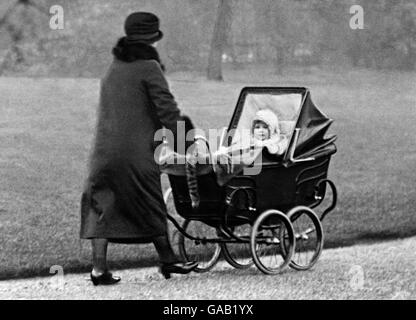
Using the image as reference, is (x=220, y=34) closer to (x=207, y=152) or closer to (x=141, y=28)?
(x=207, y=152)

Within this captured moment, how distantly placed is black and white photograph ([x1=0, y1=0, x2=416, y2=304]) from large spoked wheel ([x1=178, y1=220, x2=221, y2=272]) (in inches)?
0.9

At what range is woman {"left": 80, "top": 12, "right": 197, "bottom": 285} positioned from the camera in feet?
23.7

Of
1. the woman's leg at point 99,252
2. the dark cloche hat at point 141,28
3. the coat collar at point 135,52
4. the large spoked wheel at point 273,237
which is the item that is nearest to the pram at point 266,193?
the large spoked wheel at point 273,237

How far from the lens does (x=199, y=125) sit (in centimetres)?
984

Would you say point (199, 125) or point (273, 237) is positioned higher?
point (199, 125)

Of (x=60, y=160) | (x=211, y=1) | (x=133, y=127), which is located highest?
(x=211, y=1)

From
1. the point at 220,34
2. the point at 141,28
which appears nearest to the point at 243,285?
the point at 141,28

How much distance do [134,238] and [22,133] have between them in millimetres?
3305

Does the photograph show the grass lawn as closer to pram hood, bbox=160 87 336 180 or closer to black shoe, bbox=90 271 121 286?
black shoe, bbox=90 271 121 286

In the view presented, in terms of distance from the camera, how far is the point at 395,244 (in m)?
9.57

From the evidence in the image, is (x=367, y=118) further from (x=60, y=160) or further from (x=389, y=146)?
(x=60, y=160)

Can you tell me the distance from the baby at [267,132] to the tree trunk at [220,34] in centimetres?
193

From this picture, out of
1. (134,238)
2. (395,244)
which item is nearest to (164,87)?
(134,238)

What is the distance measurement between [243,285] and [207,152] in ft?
3.15
